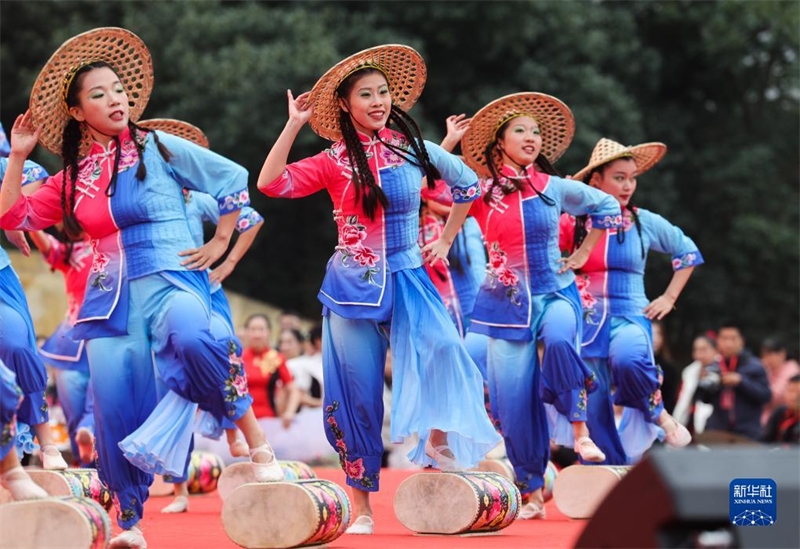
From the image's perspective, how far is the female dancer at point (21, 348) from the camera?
19.6ft

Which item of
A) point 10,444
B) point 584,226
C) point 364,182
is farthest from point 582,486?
point 10,444

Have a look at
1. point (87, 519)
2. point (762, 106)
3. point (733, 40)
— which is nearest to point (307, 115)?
point (87, 519)

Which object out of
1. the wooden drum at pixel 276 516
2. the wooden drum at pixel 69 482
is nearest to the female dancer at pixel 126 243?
the wooden drum at pixel 276 516

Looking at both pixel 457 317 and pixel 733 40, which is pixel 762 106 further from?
pixel 457 317

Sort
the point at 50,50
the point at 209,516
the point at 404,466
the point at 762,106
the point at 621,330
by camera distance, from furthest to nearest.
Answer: the point at 762,106
the point at 50,50
the point at 404,466
the point at 621,330
the point at 209,516

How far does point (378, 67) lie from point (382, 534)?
2002mm

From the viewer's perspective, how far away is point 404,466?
11648 millimetres

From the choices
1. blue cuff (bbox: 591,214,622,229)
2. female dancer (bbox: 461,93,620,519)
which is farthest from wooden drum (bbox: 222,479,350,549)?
blue cuff (bbox: 591,214,622,229)

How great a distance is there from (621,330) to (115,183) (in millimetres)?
3507

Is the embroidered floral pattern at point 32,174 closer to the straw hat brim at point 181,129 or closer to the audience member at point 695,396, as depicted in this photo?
the straw hat brim at point 181,129

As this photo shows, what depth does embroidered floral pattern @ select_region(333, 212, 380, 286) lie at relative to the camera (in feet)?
19.2

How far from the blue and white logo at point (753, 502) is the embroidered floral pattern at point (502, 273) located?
358cm

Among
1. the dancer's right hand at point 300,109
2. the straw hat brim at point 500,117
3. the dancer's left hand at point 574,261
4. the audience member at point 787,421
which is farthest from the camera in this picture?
the audience member at point 787,421

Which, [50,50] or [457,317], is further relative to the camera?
[50,50]
